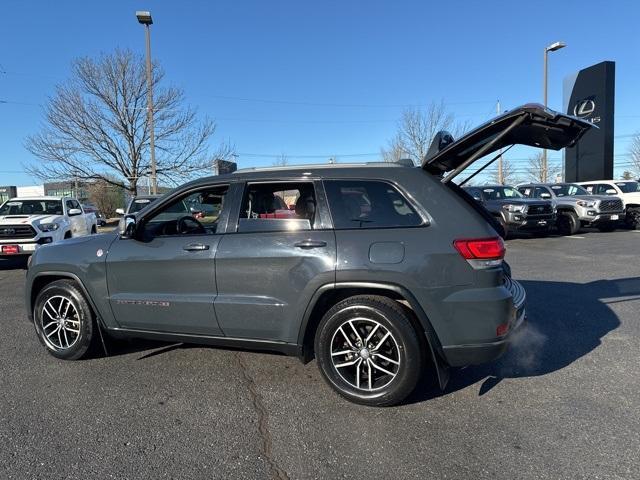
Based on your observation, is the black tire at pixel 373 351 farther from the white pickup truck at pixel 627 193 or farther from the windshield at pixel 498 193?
the white pickup truck at pixel 627 193

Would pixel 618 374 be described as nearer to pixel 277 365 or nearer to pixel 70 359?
pixel 277 365

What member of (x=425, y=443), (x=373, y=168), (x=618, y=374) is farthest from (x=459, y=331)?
(x=618, y=374)

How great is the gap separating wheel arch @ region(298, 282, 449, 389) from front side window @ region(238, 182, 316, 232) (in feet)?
1.76

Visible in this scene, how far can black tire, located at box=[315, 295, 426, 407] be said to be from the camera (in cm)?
332

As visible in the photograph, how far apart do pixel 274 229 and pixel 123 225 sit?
1417 millimetres

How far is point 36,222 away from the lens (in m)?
11.0

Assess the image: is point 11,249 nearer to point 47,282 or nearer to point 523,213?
point 47,282

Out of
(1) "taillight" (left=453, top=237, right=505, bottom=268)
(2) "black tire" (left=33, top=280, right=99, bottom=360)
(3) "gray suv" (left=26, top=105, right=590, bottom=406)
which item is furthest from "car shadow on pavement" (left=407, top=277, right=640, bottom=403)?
(2) "black tire" (left=33, top=280, right=99, bottom=360)

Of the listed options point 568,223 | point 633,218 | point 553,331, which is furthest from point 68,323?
point 633,218

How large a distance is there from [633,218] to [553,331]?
48.7 ft

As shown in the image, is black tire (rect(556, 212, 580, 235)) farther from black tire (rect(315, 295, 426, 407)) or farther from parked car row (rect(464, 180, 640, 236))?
black tire (rect(315, 295, 426, 407))

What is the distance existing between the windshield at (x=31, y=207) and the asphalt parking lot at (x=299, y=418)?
27.8 ft

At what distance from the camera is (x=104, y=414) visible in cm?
342

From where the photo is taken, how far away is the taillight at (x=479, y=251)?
3260mm
